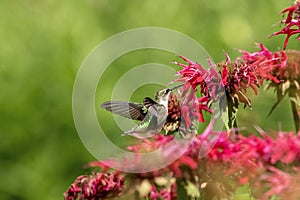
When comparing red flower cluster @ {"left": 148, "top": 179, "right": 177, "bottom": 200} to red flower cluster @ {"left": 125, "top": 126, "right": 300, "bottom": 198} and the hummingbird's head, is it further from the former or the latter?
the hummingbird's head

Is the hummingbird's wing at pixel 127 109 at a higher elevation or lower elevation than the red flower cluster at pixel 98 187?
higher

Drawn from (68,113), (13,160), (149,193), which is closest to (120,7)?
(68,113)

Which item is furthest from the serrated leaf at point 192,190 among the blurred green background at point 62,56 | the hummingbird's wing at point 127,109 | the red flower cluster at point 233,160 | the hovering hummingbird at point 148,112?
the blurred green background at point 62,56

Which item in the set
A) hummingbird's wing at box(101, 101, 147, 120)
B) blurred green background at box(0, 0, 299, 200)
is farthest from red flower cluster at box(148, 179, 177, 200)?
blurred green background at box(0, 0, 299, 200)

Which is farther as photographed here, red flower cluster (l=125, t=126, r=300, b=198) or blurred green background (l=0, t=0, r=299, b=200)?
blurred green background (l=0, t=0, r=299, b=200)

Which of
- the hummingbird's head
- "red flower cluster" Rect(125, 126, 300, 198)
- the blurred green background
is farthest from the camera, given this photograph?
the blurred green background

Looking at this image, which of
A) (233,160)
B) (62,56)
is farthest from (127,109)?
(62,56)

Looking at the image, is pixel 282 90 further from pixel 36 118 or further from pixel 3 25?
pixel 3 25

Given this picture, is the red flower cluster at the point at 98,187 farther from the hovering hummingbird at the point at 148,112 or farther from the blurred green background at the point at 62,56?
the blurred green background at the point at 62,56
